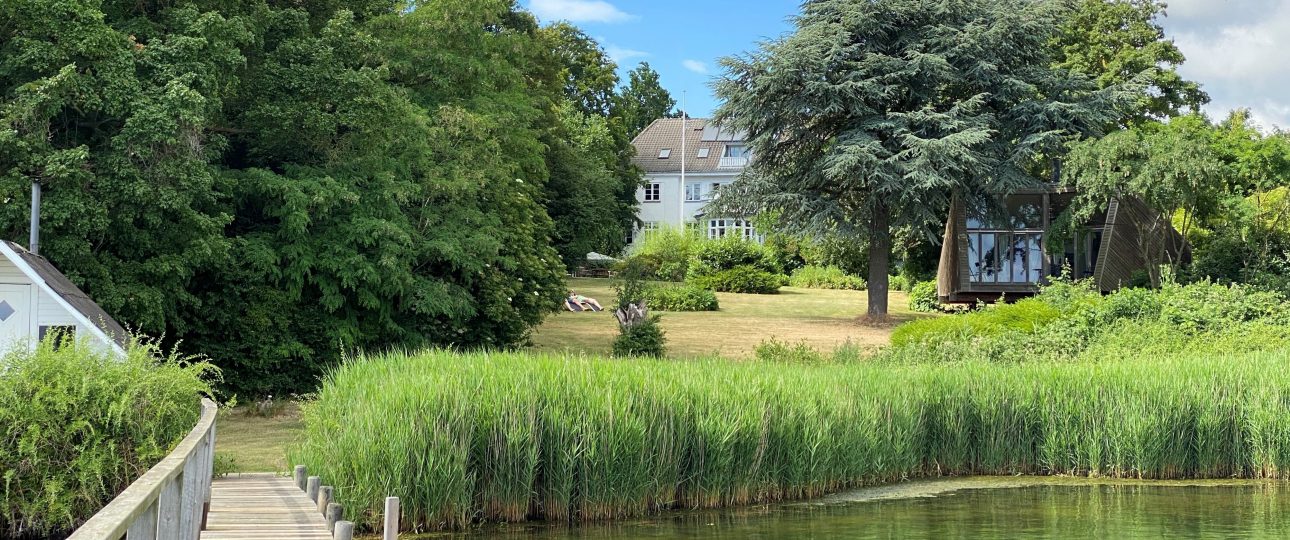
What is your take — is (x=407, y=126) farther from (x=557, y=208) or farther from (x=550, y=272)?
(x=557, y=208)

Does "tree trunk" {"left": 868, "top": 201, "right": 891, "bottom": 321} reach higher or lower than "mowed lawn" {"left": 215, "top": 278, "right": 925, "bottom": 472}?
higher

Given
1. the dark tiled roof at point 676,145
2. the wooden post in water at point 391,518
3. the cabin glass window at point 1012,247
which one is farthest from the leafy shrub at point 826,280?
the wooden post in water at point 391,518

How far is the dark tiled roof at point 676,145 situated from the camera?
6756cm

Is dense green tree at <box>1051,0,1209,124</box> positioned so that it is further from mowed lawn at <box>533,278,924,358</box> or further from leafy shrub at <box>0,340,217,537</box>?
leafy shrub at <box>0,340,217,537</box>

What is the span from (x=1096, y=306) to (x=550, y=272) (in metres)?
10.4

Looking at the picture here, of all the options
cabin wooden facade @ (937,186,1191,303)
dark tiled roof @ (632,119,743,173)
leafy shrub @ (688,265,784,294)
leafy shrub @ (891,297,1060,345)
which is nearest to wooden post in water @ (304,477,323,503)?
leafy shrub @ (891,297,1060,345)

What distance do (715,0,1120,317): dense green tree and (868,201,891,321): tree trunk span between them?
0.03m

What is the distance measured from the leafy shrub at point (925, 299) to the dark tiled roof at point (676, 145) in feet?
101

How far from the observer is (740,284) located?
4188 centimetres

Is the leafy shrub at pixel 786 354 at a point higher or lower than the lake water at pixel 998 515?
higher

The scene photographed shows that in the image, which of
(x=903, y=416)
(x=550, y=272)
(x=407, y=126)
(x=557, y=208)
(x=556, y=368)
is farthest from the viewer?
(x=557, y=208)

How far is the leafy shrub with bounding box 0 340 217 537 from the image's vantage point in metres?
9.50

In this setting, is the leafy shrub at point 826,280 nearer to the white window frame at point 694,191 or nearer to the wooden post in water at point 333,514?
the white window frame at point 694,191

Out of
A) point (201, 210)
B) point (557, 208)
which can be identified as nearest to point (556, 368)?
point (201, 210)
